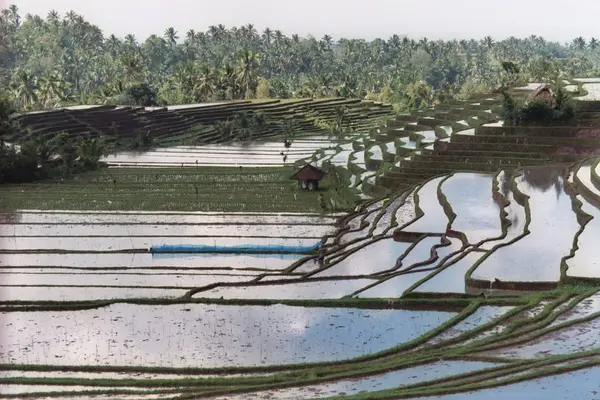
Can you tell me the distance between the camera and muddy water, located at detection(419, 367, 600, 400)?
26.5 feet

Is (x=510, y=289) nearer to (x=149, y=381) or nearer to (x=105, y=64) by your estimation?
(x=149, y=381)

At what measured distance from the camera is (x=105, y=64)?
64938mm

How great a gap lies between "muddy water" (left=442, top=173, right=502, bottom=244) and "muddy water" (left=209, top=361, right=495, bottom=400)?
6587 millimetres

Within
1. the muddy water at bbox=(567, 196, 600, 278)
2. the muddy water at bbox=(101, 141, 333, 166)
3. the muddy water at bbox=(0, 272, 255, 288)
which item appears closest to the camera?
the muddy water at bbox=(567, 196, 600, 278)

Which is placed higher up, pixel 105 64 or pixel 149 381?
pixel 105 64

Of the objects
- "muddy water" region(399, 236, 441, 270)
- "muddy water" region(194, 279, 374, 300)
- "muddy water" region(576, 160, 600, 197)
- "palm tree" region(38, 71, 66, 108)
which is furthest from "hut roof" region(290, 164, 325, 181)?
"palm tree" region(38, 71, 66, 108)

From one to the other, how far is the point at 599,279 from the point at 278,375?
5.23m

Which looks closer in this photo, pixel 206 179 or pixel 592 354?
pixel 592 354

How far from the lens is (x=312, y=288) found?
45.9ft

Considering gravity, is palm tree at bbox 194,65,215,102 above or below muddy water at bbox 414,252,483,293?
above

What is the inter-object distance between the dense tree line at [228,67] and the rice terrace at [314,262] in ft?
48.4

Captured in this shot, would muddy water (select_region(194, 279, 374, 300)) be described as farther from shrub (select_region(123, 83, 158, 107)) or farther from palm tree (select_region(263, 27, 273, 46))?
palm tree (select_region(263, 27, 273, 46))

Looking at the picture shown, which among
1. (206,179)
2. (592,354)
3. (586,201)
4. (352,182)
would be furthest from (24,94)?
(592,354)

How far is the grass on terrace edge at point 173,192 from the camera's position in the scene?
22.2 m
